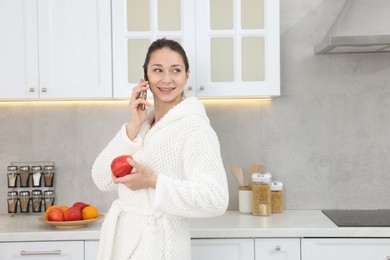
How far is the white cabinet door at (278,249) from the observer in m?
2.91

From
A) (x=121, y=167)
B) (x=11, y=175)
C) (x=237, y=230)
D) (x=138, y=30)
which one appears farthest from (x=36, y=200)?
(x=121, y=167)

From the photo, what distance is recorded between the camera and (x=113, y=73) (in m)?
3.16

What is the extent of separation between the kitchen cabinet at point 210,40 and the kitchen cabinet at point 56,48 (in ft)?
0.26

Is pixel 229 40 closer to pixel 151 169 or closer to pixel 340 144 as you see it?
pixel 340 144

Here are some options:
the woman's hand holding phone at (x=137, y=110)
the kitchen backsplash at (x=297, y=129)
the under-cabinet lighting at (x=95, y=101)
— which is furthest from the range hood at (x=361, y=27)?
the woman's hand holding phone at (x=137, y=110)

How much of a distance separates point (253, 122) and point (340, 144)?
1.68 feet

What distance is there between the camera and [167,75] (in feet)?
7.47

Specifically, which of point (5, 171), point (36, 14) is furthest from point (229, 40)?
point (5, 171)

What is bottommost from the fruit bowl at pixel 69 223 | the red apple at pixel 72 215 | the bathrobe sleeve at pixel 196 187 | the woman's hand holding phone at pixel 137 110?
the fruit bowl at pixel 69 223

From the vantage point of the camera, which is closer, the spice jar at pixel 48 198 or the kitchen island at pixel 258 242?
the kitchen island at pixel 258 242

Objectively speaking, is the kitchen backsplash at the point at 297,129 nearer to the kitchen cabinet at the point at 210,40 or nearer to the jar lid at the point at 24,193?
the jar lid at the point at 24,193

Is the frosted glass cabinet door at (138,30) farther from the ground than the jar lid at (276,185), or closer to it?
farther from the ground

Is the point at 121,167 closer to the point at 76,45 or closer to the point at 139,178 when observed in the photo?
the point at 139,178

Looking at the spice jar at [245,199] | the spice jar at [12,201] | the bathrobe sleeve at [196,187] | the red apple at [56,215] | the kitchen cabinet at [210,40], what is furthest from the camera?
the spice jar at [12,201]
